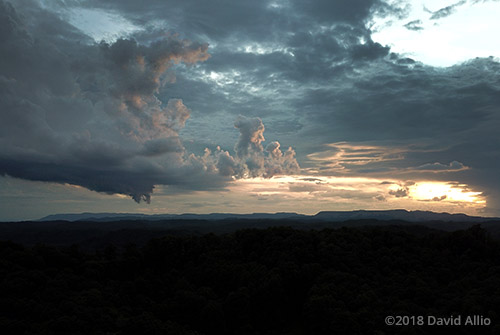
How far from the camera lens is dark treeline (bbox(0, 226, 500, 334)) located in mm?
47125

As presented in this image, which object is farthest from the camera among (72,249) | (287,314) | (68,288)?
(72,249)

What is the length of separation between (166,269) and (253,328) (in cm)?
3082

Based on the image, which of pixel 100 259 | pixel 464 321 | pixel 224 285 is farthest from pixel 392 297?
pixel 100 259

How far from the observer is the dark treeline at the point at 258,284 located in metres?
47.1

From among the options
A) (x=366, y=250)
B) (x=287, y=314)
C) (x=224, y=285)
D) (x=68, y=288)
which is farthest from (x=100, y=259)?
(x=366, y=250)

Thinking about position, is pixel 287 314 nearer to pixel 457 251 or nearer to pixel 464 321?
pixel 464 321

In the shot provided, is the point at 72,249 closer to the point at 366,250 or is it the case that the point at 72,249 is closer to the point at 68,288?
the point at 68,288

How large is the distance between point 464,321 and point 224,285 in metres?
40.7

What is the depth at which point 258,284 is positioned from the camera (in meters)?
63.3

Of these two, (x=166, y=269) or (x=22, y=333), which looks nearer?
(x=22, y=333)

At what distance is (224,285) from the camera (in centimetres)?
6894

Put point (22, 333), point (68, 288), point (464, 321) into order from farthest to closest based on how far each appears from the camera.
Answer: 1. point (68, 288)
2. point (464, 321)
3. point (22, 333)

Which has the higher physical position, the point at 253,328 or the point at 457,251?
the point at 457,251

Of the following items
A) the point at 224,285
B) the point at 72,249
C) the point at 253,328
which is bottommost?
the point at 253,328
